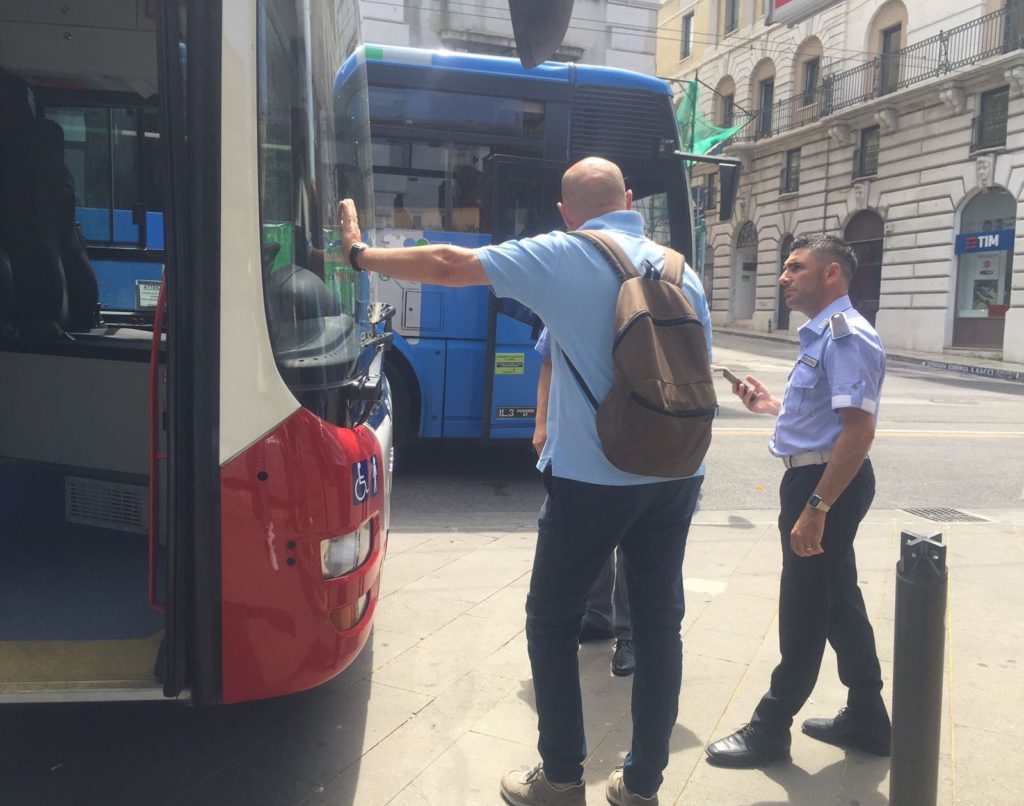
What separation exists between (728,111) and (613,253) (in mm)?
37522

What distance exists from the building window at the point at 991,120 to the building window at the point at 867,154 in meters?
4.21

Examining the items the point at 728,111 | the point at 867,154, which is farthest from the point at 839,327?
the point at 728,111

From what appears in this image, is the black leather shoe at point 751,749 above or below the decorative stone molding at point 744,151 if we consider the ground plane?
below

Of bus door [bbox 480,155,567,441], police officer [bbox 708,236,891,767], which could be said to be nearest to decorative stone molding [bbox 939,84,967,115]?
bus door [bbox 480,155,567,441]

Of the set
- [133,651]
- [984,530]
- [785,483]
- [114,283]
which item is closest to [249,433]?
[133,651]

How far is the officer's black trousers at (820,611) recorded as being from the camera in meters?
2.98

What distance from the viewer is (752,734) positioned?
10.3ft

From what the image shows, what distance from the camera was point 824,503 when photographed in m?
2.85

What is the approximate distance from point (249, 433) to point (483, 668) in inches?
74.0

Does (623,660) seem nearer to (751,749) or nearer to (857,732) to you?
(751,749)

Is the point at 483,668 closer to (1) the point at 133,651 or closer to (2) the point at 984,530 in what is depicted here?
(1) the point at 133,651

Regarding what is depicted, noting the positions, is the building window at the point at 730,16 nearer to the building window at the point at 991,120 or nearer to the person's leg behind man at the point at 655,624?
the building window at the point at 991,120

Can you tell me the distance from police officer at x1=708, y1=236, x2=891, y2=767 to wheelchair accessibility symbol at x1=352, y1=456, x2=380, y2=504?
1349 millimetres

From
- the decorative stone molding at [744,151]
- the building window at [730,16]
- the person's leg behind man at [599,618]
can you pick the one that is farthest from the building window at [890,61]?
the person's leg behind man at [599,618]
